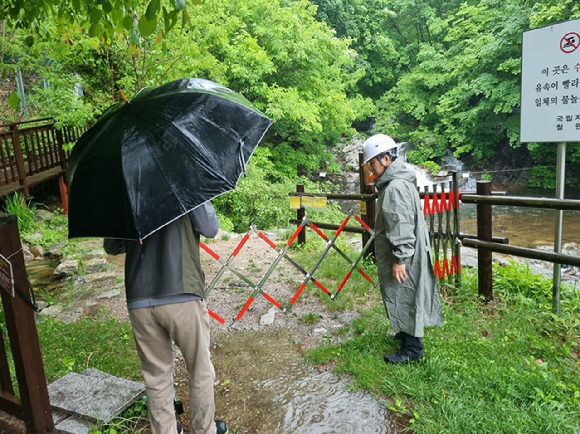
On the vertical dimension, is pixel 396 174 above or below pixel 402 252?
above

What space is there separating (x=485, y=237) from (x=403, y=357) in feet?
6.23

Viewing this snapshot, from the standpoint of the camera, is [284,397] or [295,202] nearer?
[284,397]

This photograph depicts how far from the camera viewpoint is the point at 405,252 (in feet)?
10.6

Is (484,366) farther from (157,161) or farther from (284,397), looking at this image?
(157,161)

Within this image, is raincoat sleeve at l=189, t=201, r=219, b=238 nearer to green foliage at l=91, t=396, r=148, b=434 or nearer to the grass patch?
green foliage at l=91, t=396, r=148, b=434

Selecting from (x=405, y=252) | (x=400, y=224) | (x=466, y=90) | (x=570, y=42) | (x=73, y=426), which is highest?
(x=466, y=90)

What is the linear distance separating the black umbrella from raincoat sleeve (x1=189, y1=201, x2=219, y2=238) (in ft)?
0.59

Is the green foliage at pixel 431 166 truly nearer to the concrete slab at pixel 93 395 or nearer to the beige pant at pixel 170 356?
the concrete slab at pixel 93 395

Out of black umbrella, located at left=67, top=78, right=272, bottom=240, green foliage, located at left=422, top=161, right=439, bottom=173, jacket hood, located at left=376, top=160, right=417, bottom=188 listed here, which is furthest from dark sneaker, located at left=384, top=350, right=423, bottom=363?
green foliage, located at left=422, top=161, right=439, bottom=173

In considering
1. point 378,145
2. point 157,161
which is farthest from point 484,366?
point 157,161

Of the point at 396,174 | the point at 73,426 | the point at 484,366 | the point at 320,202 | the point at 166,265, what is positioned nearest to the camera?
the point at 166,265

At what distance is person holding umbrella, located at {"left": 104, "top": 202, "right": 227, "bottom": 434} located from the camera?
7.18 ft

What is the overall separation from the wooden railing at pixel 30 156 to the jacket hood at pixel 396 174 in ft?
29.3

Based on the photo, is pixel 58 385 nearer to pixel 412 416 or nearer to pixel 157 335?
pixel 157 335
